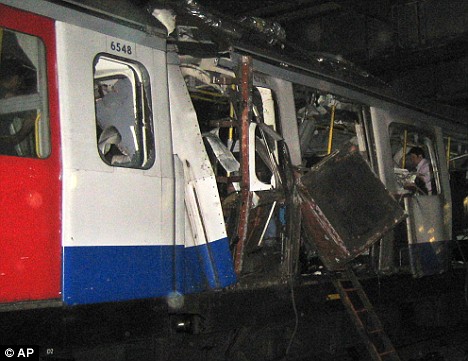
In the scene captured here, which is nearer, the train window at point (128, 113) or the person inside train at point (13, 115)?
the person inside train at point (13, 115)

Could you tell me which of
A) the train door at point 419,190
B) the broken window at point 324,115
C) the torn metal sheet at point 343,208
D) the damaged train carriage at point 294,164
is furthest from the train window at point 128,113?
the train door at point 419,190

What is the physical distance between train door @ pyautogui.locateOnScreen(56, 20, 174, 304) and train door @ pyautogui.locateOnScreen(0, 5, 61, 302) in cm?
8

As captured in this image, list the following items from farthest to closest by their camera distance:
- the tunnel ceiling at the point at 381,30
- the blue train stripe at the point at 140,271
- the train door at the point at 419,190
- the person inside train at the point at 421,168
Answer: the tunnel ceiling at the point at 381,30 → the person inside train at the point at 421,168 → the train door at the point at 419,190 → the blue train stripe at the point at 140,271

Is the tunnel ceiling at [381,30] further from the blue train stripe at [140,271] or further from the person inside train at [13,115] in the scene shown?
the person inside train at [13,115]

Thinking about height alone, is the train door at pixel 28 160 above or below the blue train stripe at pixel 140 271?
above

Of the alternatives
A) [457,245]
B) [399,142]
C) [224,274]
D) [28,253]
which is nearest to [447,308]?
[457,245]

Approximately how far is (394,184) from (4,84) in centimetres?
515

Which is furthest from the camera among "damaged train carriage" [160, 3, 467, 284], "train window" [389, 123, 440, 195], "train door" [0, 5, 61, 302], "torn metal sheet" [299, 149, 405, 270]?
"train window" [389, 123, 440, 195]

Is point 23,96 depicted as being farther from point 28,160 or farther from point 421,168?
→ point 421,168

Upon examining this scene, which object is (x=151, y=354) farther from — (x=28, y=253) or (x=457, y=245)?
(x=457, y=245)

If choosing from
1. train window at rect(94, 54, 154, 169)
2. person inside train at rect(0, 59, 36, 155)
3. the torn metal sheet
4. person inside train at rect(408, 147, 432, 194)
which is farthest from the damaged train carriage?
person inside train at rect(0, 59, 36, 155)

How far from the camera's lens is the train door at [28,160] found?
444cm

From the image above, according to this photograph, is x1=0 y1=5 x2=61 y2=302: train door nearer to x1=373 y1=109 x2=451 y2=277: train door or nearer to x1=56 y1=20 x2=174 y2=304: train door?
x1=56 y1=20 x2=174 y2=304: train door

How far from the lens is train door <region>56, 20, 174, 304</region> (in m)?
4.84
